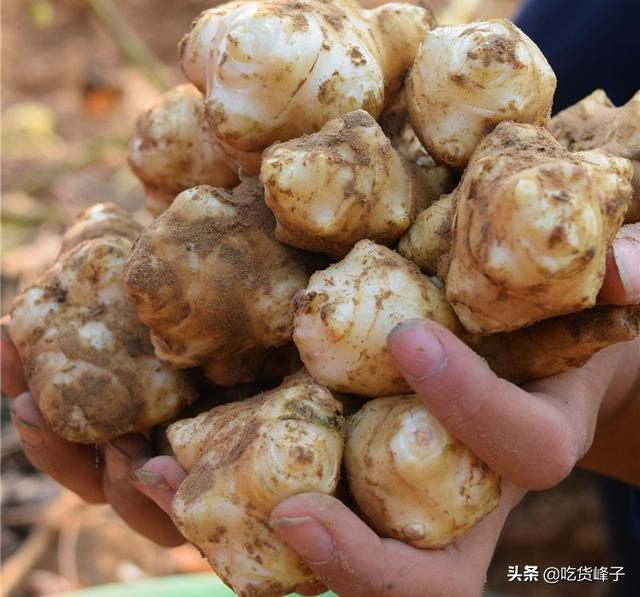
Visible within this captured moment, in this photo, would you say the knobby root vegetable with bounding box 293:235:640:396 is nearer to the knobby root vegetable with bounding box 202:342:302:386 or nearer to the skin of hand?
the skin of hand

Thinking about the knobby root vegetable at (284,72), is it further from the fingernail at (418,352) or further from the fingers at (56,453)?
the fingers at (56,453)

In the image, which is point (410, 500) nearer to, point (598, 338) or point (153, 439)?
point (598, 338)

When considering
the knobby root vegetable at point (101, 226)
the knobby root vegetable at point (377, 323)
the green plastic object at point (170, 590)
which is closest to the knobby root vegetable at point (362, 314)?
the knobby root vegetable at point (377, 323)

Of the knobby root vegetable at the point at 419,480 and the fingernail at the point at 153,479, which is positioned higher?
the fingernail at the point at 153,479

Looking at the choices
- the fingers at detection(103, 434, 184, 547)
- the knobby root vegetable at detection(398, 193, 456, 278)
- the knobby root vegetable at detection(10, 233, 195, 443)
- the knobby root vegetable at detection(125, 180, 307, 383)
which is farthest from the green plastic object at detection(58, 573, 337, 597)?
the knobby root vegetable at detection(398, 193, 456, 278)

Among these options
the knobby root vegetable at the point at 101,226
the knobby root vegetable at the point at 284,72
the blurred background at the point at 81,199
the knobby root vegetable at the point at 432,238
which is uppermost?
the knobby root vegetable at the point at 284,72
